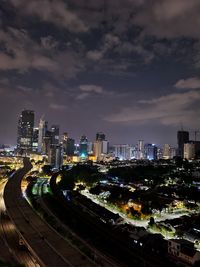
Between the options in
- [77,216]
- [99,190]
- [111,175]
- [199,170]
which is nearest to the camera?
[77,216]

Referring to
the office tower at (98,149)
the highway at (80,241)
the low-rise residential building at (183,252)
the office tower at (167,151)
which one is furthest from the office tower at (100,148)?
the low-rise residential building at (183,252)

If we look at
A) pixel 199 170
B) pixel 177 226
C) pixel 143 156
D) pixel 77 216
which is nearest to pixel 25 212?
pixel 77 216

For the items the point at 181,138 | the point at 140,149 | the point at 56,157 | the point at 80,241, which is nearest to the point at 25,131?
the point at 140,149

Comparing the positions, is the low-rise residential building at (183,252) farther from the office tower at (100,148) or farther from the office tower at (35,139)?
the office tower at (35,139)

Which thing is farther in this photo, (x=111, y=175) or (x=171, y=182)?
(x=111, y=175)

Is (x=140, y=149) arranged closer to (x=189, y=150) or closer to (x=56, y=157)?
(x=189, y=150)

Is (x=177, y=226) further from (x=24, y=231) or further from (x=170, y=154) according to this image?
(x=170, y=154)
